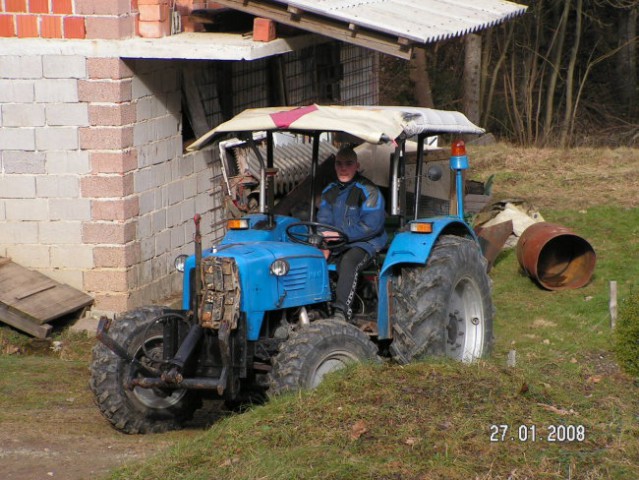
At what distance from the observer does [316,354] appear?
695 centimetres

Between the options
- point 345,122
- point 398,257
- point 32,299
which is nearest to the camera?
point 345,122

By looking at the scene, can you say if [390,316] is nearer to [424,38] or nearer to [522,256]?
[424,38]

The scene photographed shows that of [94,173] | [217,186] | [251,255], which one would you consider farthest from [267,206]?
[217,186]

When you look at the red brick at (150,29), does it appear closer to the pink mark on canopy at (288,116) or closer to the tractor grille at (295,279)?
the pink mark on canopy at (288,116)

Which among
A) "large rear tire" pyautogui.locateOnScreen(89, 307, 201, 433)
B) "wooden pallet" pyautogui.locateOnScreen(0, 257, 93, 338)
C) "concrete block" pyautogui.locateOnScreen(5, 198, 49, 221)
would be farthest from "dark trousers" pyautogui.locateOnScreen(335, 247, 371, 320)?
"concrete block" pyautogui.locateOnScreen(5, 198, 49, 221)

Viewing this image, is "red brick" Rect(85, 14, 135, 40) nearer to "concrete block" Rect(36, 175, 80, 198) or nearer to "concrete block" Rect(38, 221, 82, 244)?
"concrete block" Rect(36, 175, 80, 198)

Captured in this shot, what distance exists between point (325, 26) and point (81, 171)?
2.62 metres

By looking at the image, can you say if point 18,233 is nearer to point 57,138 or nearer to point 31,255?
point 31,255

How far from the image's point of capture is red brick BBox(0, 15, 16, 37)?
10211 millimetres

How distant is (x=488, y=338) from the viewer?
8.73 m

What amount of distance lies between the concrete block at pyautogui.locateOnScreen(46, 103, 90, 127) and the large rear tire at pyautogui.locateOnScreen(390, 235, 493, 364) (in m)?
3.75

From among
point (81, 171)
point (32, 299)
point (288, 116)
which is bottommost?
point (32, 299)
